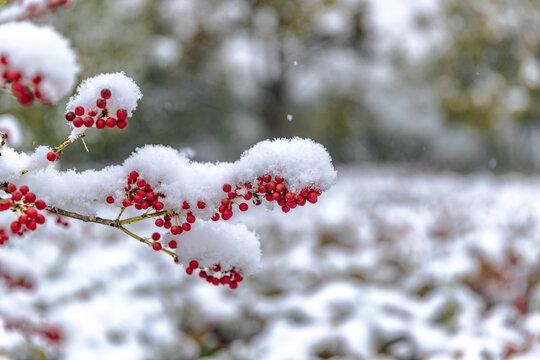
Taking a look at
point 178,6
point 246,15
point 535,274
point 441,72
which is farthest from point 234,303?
point 441,72

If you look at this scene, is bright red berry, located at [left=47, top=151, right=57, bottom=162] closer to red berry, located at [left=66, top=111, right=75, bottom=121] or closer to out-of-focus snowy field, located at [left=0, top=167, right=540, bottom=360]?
red berry, located at [left=66, top=111, right=75, bottom=121]

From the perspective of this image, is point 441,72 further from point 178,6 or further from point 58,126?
point 58,126

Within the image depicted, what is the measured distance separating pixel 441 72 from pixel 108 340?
529 inches

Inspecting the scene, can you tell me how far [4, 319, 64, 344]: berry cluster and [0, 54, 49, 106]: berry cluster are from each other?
2.11 m

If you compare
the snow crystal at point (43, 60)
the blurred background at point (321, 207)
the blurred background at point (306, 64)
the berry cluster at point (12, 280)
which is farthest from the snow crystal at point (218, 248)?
the blurred background at point (306, 64)

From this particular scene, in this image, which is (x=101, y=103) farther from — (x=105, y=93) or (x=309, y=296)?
(x=309, y=296)

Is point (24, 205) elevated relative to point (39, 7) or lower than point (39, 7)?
lower

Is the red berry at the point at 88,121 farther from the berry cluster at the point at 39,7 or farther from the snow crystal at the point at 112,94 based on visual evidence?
the berry cluster at the point at 39,7

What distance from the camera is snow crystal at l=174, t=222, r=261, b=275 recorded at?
58.4 inches

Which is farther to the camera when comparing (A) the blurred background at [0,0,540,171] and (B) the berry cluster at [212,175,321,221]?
(A) the blurred background at [0,0,540,171]

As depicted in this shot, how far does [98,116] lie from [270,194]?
1.54ft

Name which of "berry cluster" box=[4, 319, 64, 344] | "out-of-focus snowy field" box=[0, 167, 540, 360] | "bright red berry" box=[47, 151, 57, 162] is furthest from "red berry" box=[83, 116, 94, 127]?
"berry cluster" box=[4, 319, 64, 344]

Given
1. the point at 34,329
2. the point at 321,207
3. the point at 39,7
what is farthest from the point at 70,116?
the point at 321,207

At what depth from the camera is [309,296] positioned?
14.8 feet
